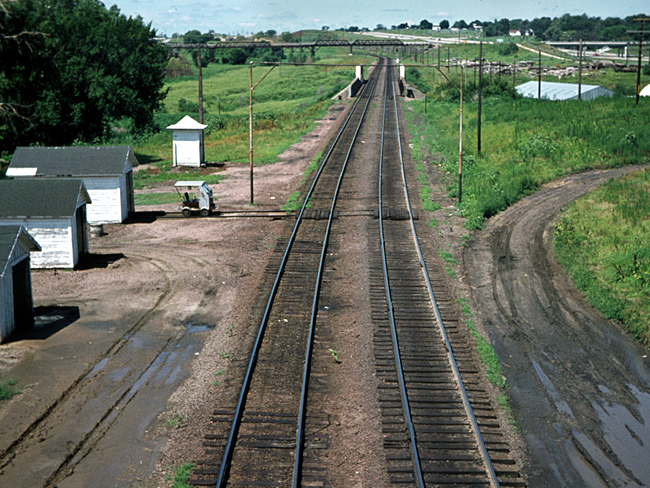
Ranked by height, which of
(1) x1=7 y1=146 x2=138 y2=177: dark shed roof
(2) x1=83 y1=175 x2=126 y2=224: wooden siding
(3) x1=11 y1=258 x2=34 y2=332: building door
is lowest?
(3) x1=11 y1=258 x2=34 y2=332: building door

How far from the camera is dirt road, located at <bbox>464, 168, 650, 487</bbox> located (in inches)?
471

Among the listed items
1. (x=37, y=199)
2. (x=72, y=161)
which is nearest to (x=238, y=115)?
(x=72, y=161)

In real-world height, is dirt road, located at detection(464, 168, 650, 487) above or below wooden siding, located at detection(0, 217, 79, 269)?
below

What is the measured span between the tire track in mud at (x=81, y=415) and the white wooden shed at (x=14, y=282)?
A: 9.71 feet

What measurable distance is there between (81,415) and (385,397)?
20.9 feet

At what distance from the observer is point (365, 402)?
540 inches

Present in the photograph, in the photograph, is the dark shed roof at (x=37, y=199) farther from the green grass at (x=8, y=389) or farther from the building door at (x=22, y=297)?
the green grass at (x=8, y=389)

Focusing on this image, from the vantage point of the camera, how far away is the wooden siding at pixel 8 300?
17.0 m

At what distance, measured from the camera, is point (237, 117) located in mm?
69562

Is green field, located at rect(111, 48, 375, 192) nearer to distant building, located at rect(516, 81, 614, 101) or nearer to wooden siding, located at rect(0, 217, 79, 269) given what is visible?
wooden siding, located at rect(0, 217, 79, 269)

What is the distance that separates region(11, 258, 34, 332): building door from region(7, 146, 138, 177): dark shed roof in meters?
11.7

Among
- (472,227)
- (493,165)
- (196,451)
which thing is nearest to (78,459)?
(196,451)

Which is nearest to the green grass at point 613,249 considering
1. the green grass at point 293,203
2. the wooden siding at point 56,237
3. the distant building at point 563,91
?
→ the green grass at point 293,203

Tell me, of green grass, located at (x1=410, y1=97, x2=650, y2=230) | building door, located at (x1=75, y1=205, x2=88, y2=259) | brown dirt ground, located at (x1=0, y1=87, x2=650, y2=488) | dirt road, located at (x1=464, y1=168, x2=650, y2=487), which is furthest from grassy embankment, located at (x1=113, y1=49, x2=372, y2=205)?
dirt road, located at (x1=464, y1=168, x2=650, y2=487)
